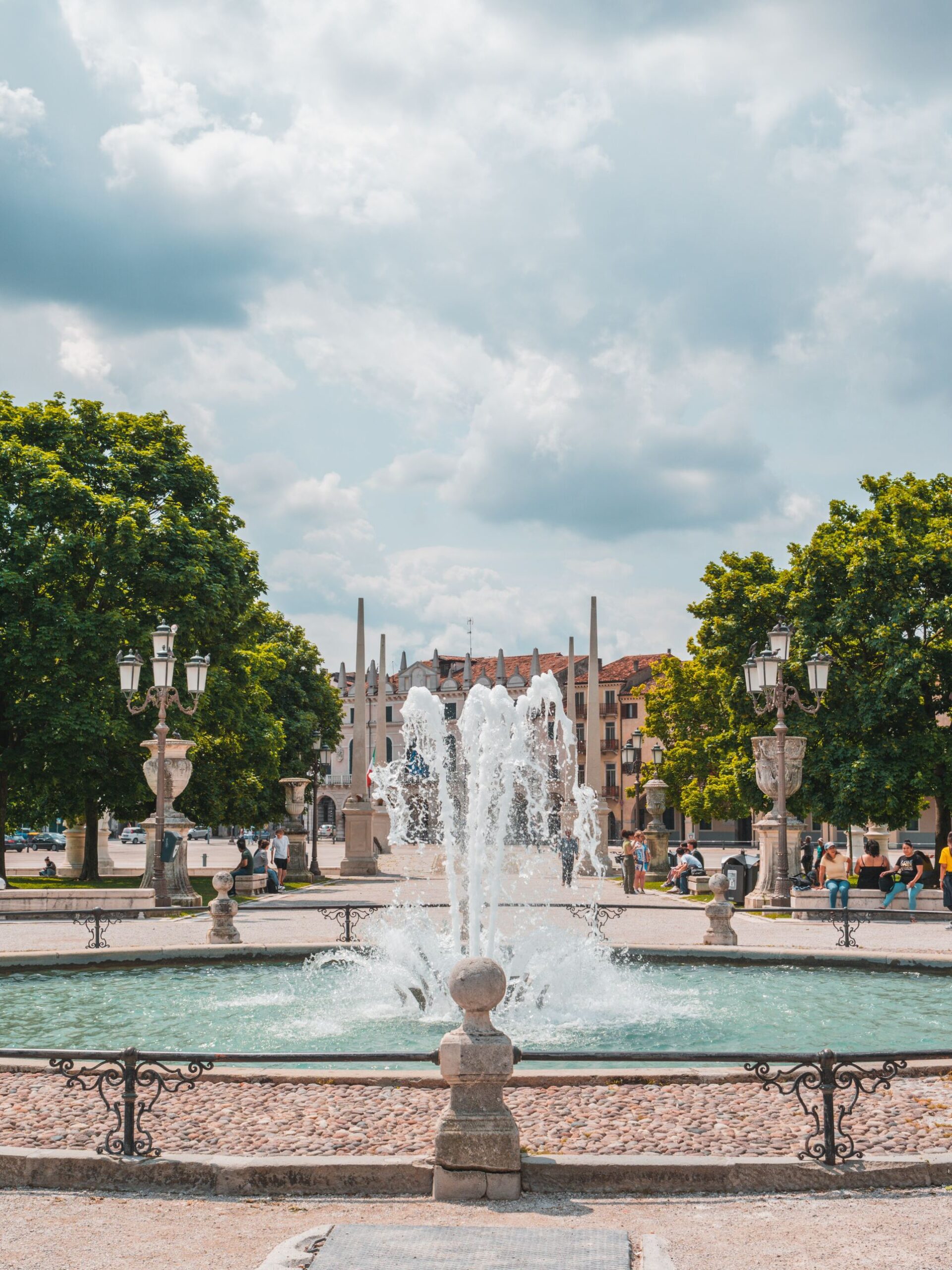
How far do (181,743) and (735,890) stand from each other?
1174 centimetres

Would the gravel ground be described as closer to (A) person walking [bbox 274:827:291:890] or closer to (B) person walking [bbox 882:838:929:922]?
(B) person walking [bbox 882:838:929:922]

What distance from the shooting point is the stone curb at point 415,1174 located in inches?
281

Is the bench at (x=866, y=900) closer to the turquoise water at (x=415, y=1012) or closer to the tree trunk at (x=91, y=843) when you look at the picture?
the turquoise water at (x=415, y=1012)

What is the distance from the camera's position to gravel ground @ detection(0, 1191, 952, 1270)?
19.7 feet

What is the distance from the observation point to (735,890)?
89.3 feet

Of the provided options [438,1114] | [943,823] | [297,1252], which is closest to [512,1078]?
[438,1114]

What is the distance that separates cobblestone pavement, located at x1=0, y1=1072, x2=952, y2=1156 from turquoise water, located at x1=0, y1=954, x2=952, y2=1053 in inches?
79.1

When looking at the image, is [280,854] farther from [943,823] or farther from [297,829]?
[943,823]

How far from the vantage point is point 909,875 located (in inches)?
1003

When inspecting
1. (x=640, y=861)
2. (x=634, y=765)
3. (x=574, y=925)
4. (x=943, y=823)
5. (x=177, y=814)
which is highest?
(x=634, y=765)

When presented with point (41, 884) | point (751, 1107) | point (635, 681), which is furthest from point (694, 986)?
→ point (635, 681)

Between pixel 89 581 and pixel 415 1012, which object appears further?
pixel 89 581

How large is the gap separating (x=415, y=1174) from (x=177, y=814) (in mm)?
21501

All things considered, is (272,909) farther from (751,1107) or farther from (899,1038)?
(751,1107)
